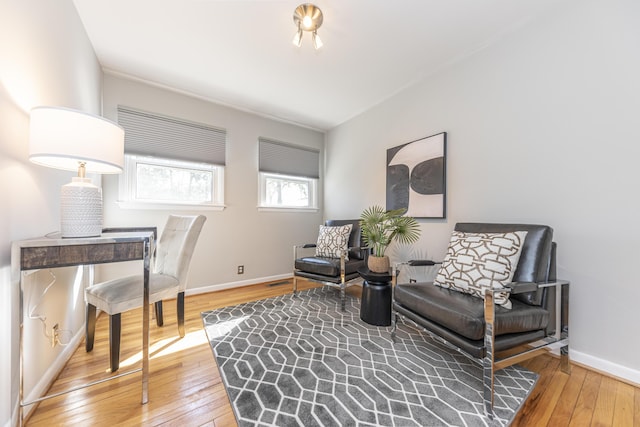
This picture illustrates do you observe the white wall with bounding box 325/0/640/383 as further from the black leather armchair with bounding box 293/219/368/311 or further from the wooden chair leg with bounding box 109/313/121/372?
the wooden chair leg with bounding box 109/313/121/372

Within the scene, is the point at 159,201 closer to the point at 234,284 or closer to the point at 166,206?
the point at 166,206

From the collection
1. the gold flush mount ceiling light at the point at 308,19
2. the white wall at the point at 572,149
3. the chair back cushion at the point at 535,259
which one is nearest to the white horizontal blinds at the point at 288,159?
the gold flush mount ceiling light at the point at 308,19

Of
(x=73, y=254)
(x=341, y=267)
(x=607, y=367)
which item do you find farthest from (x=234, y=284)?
(x=607, y=367)

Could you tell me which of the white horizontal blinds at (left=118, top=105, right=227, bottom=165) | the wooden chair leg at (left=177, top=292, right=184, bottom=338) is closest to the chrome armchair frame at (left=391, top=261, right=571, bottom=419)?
the wooden chair leg at (left=177, top=292, right=184, bottom=338)

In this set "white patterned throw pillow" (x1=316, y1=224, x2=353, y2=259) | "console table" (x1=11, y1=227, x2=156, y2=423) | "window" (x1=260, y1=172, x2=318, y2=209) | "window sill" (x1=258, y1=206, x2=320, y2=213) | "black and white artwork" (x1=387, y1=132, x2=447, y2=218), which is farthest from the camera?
"window" (x1=260, y1=172, x2=318, y2=209)

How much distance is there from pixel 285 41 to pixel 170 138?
1.69 m

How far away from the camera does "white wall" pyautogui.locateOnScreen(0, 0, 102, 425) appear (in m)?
0.98

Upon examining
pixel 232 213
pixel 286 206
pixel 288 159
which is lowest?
pixel 232 213

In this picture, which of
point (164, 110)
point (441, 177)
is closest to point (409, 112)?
point (441, 177)

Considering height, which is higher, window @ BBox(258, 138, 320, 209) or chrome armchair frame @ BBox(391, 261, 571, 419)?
window @ BBox(258, 138, 320, 209)

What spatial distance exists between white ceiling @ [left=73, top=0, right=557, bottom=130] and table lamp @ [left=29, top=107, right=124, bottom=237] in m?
1.17

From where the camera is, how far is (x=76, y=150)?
3.47 feet

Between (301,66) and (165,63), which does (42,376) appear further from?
(301,66)

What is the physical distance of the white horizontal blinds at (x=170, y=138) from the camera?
2.46 meters
